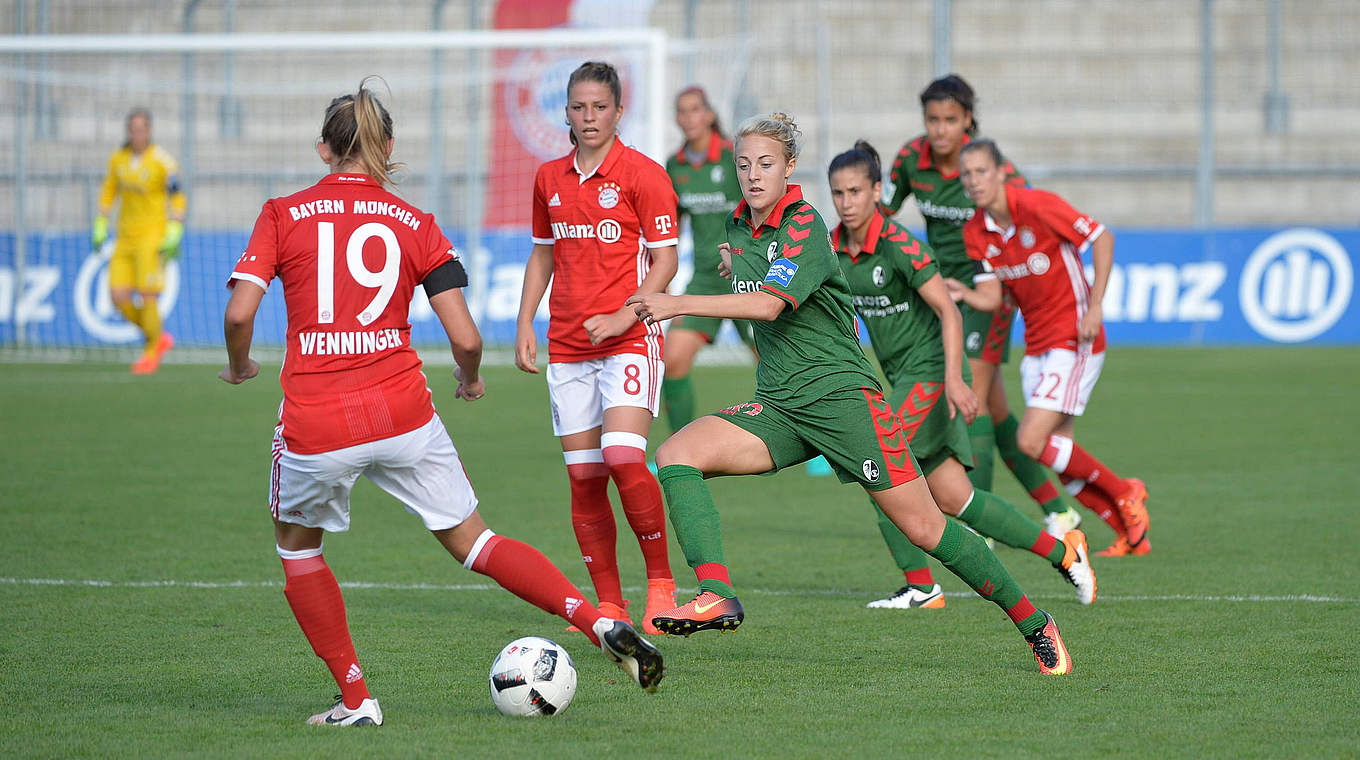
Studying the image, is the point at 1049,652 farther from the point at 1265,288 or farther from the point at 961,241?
the point at 1265,288

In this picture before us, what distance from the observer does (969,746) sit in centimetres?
412

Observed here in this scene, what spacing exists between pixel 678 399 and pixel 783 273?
5.01 meters

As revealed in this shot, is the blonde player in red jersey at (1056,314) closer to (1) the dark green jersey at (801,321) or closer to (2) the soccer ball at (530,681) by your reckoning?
(1) the dark green jersey at (801,321)

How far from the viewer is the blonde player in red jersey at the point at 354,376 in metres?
4.21

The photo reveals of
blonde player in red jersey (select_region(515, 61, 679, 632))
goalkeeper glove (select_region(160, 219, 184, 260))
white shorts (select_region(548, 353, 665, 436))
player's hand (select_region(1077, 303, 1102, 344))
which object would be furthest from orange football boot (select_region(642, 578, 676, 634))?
goalkeeper glove (select_region(160, 219, 184, 260))

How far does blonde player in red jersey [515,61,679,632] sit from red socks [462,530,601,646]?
1.24m

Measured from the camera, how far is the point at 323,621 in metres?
4.36

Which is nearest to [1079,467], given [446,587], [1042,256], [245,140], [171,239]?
[1042,256]

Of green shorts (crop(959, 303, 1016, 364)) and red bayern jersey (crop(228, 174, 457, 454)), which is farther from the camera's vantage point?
green shorts (crop(959, 303, 1016, 364))

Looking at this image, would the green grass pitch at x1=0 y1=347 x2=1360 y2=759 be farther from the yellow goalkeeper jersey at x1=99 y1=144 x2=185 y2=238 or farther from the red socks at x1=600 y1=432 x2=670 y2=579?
the yellow goalkeeper jersey at x1=99 y1=144 x2=185 y2=238

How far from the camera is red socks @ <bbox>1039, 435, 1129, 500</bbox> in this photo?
24.2 feet

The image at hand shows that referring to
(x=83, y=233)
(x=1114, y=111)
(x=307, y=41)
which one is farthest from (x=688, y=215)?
(x=1114, y=111)

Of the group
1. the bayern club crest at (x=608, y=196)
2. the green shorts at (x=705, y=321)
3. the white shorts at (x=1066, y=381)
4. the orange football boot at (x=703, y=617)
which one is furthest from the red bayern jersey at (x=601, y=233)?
the green shorts at (x=705, y=321)

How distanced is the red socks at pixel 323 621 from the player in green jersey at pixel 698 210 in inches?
204
